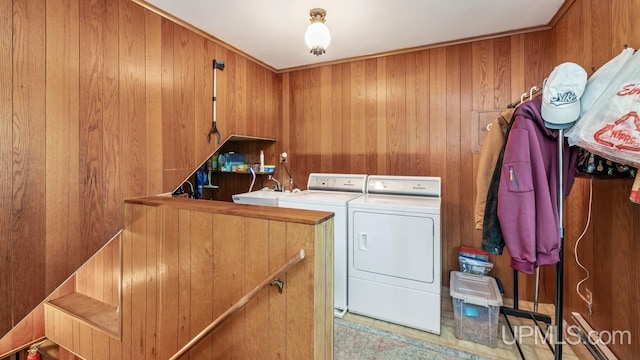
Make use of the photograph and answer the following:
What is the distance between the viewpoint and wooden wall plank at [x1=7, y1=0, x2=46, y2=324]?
1395 mm

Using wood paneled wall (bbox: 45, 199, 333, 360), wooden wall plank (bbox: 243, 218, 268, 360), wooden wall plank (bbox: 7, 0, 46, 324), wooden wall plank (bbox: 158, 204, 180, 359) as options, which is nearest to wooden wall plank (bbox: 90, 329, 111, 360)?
wood paneled wall (bbox: 45, 199, 333, 360)

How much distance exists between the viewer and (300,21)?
2.20 meters

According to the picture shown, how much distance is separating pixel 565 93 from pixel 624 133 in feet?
1.05

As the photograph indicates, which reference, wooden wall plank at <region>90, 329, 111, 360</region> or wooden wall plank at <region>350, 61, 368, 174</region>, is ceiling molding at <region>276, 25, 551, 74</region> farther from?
wooden wall plank at <region>90, 329, 111, 360</region>

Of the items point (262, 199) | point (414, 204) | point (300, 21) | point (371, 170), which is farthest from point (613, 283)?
point (300, 21)

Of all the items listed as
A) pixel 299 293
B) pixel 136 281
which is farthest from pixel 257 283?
pixel 136 281

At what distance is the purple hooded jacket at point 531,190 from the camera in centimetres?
128

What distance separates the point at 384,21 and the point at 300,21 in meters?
0.71

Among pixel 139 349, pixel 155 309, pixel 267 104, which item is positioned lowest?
pixel 139 349

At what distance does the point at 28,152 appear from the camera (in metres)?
1.44

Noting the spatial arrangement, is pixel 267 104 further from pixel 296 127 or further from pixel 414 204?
pixel 414 204

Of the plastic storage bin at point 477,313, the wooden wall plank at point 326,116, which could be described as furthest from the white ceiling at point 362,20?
the plastic storage bin at point 477,313

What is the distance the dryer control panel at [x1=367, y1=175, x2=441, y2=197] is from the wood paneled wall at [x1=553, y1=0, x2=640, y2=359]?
38.7 inches

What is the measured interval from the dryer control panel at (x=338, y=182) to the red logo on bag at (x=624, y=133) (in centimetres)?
191
